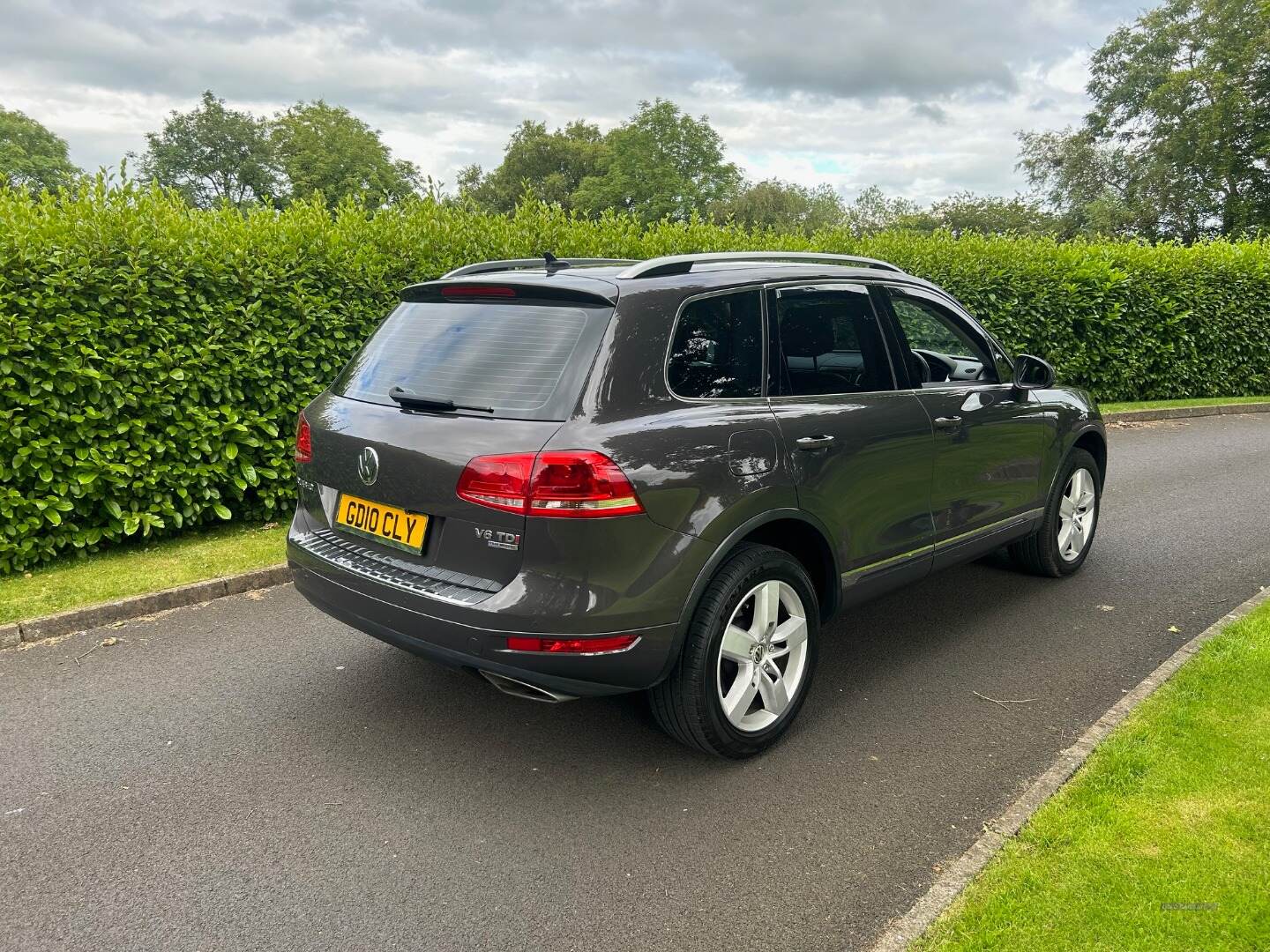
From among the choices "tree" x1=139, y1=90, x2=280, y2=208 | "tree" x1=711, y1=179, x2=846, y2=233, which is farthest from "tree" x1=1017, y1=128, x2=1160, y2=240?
"tree" x1=139, y1=90, x2=280, y2=208

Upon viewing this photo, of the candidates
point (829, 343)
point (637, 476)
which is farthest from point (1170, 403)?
point (637, 476)

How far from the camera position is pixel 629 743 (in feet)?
12.3

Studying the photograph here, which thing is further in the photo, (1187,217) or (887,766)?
(1187,217)

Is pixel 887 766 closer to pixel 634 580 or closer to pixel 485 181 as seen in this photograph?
pixel 634 580

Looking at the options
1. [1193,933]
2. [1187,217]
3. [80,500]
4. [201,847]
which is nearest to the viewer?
[1193,933]

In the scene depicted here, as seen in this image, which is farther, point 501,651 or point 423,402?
point 423,402

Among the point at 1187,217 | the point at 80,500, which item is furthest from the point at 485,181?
the point at 80,500

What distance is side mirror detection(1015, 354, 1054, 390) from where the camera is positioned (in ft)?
16.3

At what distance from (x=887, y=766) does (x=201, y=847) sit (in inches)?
96.5

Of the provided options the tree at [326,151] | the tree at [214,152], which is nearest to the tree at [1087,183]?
the tree at [326,151]

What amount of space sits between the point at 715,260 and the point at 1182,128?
50.5 metres

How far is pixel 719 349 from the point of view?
11.5 ft

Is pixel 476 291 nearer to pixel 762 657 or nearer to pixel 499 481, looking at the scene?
pixel 499 481

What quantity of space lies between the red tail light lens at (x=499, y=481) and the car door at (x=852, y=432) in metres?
1.08
